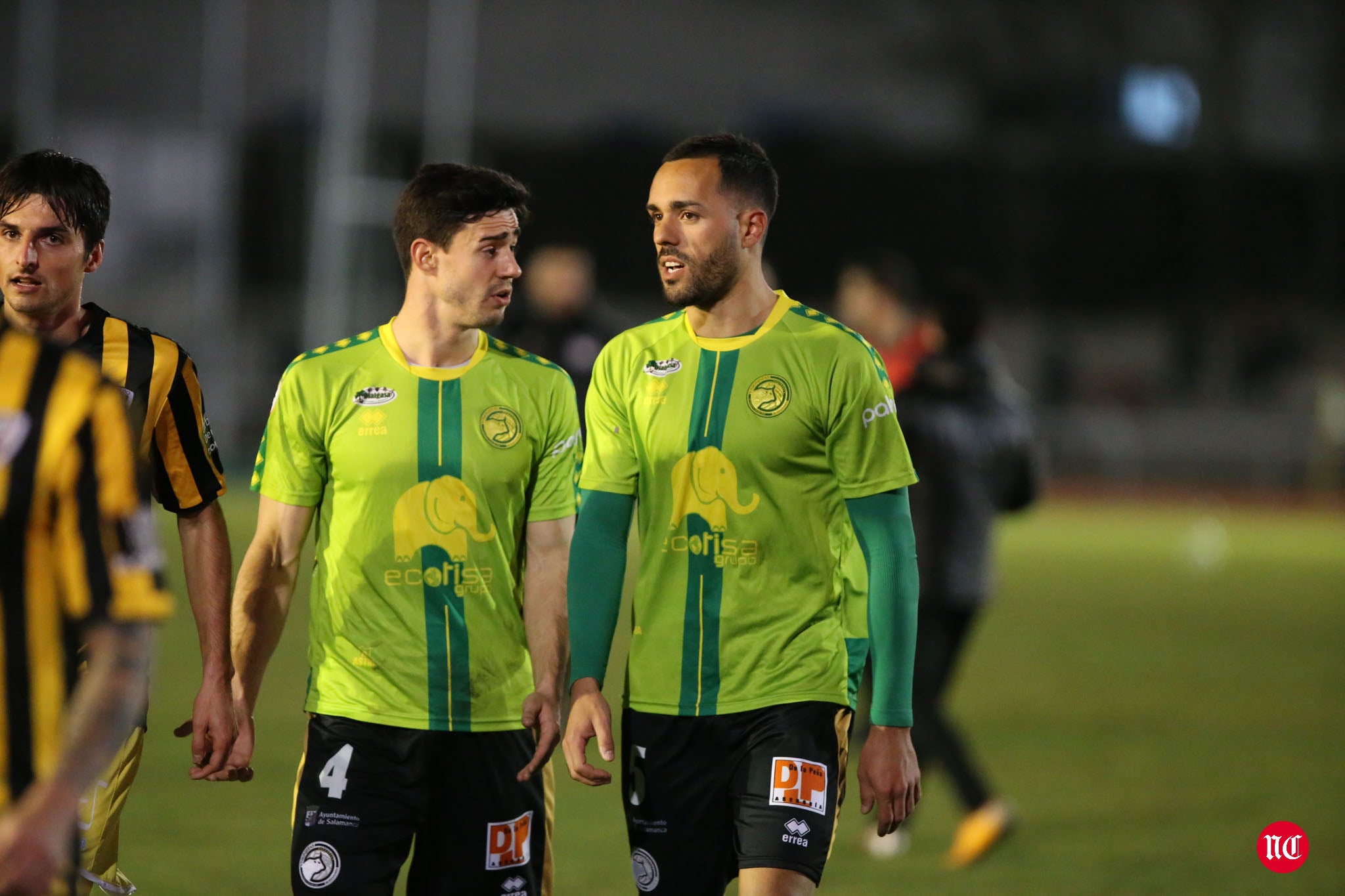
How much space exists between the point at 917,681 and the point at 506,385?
11.1ft

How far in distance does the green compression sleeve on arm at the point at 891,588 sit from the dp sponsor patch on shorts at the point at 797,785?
208 mm

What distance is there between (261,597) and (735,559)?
44.4 inches

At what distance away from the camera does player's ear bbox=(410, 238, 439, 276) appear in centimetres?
417

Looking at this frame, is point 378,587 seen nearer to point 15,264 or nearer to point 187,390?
point 187,390

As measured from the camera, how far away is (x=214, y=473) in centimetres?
402

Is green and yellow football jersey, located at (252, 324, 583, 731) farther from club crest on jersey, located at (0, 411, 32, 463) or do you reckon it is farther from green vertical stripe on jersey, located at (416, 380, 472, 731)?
club crest on jersey, located at (0, 411, 32, 463)

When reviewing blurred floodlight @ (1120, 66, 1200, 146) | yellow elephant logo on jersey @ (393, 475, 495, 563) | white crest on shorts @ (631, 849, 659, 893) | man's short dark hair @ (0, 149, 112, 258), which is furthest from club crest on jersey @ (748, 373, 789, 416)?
blurred floodlight @ (1120, 66, 1200, 146)

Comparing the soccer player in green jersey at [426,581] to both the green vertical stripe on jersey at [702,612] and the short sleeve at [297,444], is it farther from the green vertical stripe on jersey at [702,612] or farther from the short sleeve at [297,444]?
the green vertical stripe on jersey at [702,612]

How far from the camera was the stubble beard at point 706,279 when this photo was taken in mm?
3957

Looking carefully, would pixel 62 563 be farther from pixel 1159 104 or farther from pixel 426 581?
pixel 1159 104

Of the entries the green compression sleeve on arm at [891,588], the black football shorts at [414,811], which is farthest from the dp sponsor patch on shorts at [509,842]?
the green compression sleeve on arm at [891,588]

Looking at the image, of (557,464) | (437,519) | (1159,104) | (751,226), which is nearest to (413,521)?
(437,519)

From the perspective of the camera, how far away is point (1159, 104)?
40781mm

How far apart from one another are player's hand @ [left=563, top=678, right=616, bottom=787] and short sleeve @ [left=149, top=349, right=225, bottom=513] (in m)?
1.00
